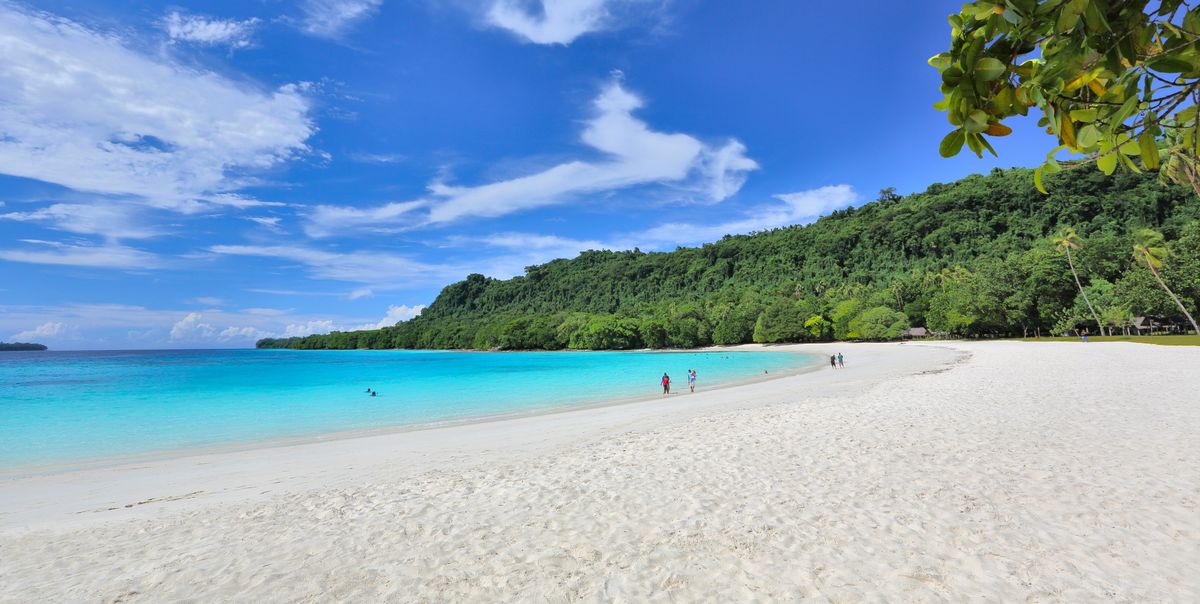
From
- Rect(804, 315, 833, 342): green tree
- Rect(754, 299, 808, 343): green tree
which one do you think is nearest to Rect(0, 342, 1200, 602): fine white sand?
Rect(804, 315, 833, 342): green tree

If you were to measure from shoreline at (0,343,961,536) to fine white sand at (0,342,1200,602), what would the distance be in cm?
12

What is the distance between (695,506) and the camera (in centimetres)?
658

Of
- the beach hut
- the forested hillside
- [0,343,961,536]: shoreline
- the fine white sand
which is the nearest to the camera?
the fine white sand

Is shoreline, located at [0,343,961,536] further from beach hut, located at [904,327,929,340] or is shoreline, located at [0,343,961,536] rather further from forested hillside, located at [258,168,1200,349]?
beach hut, located at [904,327,929,340]

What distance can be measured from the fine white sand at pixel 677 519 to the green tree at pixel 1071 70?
4.06 meters

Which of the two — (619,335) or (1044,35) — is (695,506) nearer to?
(1044,35)

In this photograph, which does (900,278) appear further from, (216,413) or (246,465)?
(246,465)

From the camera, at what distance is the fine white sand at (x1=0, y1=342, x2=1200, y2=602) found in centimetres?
468

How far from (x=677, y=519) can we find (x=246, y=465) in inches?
453

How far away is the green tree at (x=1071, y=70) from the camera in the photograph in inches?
58.4

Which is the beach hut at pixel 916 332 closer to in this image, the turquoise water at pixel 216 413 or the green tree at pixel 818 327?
the green tree at pixel 818 327

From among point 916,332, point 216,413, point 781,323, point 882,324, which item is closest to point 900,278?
point 916,332

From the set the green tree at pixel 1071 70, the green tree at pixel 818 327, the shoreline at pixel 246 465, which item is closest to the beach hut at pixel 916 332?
the green tree at pixel 818 327

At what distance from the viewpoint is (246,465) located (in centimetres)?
1227
